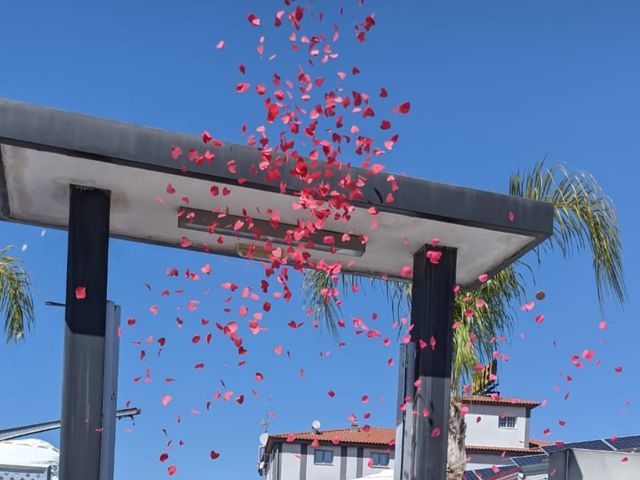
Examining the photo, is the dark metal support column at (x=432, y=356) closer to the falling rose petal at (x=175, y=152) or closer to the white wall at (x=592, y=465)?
the white wall at (x=592, y=465)

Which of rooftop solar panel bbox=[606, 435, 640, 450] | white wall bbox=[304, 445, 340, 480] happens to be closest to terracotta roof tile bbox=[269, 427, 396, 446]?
white wall bbox=[304, 445, 340, 480]

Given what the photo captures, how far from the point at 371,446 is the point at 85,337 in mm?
61207

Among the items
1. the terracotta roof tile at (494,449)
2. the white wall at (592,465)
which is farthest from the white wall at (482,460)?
the white wall at (592,465)

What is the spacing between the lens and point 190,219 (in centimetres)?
686

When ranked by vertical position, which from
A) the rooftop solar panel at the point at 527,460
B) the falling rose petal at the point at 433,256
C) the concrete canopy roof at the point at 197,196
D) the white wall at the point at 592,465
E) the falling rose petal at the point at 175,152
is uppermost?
the falling rose petal at the point at 175,152

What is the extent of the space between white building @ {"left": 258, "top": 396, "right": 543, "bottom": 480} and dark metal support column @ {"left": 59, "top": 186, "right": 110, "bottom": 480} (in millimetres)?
52579

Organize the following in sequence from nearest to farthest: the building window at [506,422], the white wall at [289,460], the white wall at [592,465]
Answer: the white wall at [592,465], the building window at [506,422], the white wall at [289,460]

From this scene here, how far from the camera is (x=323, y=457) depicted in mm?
68125

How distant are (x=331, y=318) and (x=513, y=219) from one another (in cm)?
783

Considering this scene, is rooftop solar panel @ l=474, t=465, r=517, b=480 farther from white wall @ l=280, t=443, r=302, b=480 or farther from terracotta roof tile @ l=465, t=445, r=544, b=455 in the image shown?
white wall @ l=280, t=443, r=302, b=480

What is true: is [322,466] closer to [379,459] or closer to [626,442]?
[379,459]

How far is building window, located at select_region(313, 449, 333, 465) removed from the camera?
222 ft

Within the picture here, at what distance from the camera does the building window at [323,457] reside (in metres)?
67.8

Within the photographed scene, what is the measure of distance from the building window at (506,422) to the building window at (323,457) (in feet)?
41.4
